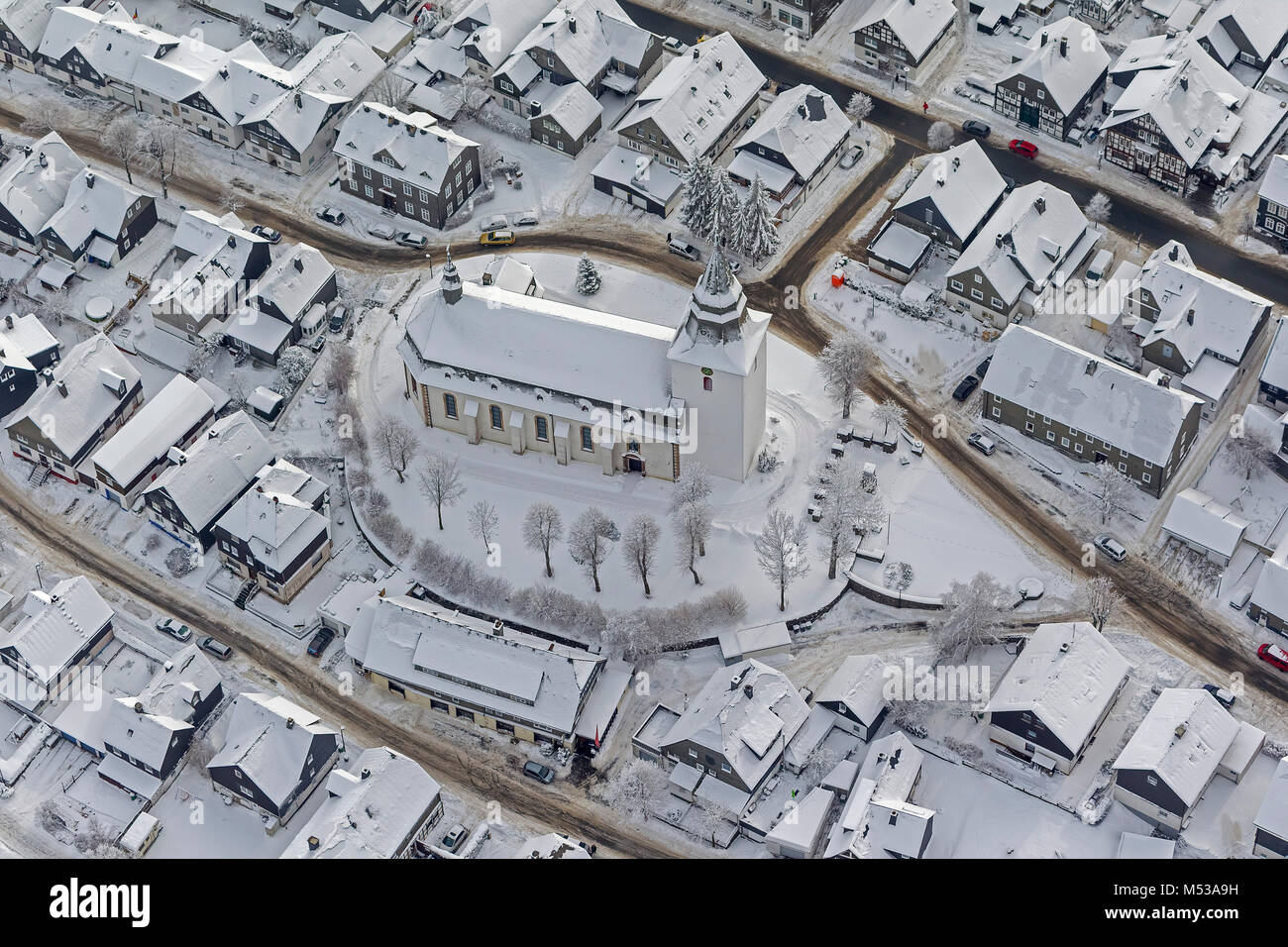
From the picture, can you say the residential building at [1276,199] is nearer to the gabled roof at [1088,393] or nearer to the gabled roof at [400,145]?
the gabled roof at [1088,393]

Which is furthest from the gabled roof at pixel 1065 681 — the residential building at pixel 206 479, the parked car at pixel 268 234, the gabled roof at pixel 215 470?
the parked car at pixel 268 234

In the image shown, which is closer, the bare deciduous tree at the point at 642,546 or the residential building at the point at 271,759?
the residential building at the point at 271,759

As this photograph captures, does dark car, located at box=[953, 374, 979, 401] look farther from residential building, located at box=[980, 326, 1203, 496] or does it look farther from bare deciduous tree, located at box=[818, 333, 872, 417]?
bare deciduous tree, located at box=[818, 333, 872, 417]

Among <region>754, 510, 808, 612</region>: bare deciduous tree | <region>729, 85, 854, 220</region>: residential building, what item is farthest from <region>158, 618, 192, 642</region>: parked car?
<region>729, 85, 854, 220</region>: residential building

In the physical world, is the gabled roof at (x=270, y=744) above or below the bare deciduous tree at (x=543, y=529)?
below

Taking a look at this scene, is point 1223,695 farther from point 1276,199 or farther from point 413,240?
point 413,240
